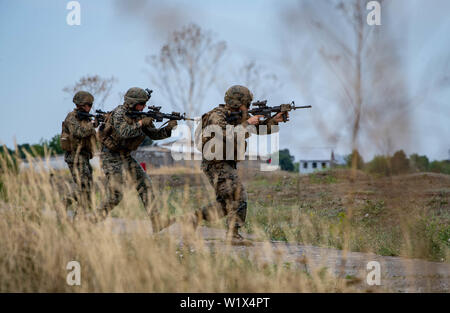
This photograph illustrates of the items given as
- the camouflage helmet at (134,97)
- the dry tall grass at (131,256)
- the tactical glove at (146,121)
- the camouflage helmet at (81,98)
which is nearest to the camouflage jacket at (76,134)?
the camouflage helmet at (81,98)

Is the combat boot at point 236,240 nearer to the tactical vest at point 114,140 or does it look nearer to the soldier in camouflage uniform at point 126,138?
the soldier in camouflage uniform at point 126,138

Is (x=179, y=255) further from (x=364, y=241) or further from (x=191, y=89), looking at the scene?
(x=191, y=89)

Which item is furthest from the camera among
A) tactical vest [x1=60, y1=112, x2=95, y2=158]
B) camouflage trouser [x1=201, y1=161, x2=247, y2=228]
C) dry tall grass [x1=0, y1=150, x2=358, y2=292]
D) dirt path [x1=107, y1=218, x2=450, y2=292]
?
tactical vest [x1=60, y1=112, x2=95, y2=158]

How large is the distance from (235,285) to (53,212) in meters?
2.56

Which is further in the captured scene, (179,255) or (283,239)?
(283,239)

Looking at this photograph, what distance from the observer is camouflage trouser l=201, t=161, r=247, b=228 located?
711cm

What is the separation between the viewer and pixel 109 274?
14.8 feet

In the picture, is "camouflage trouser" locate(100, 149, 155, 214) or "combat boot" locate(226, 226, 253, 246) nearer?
"combat boot" locate(226, 226, 253, 246)

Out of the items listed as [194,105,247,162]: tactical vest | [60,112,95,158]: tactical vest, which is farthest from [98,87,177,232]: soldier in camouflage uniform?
[60,112,95,158]: tactical vest

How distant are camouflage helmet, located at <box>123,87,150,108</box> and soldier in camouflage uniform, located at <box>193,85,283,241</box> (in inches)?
36.8

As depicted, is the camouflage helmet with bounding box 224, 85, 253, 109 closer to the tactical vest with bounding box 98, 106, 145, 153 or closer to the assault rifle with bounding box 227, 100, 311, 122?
the assault rifle with bounding box 227, 100, 311, 122

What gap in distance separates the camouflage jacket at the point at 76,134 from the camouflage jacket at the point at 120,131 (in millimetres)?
974

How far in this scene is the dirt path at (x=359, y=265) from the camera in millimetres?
5012
